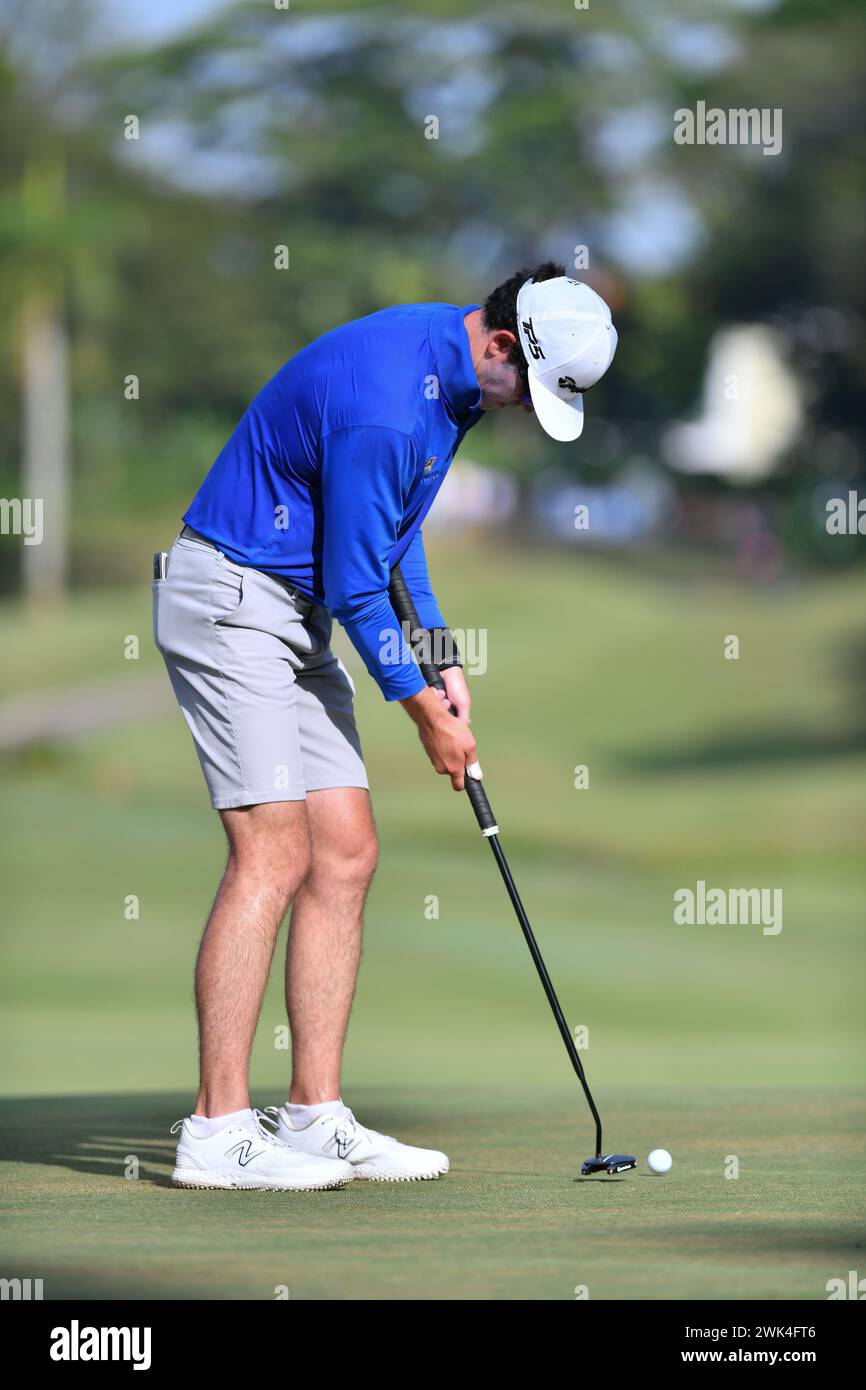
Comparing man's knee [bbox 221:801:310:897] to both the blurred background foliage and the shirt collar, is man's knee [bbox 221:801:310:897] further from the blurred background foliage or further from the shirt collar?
the blurred background foliage

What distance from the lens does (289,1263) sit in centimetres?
312

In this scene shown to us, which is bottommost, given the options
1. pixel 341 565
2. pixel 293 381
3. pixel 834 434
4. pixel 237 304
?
pixel 341 565

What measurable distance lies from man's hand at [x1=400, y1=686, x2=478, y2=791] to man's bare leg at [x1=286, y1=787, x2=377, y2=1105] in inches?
9.4

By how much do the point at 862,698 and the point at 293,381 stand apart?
26704 mm

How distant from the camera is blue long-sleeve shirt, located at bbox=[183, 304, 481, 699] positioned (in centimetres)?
395

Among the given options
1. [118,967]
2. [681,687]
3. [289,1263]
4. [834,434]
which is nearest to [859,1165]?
[289,1263]

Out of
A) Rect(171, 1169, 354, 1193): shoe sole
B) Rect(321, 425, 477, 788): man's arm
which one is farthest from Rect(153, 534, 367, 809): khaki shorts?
Rect(171, 1169, 354, 1193): shoe sole

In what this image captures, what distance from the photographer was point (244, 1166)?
3.97 meters

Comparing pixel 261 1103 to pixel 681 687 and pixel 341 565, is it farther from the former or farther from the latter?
pixel 681 687

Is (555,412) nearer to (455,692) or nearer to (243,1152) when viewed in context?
(455,692)

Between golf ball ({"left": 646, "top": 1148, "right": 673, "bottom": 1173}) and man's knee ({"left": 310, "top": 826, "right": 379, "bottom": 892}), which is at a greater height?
man's knee ({"left": 310, "top": 826, "right": 379, "bottom": 892})

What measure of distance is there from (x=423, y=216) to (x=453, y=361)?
39.2 m

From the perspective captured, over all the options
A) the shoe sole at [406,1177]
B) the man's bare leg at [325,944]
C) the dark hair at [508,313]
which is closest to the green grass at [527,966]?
the shoe sole at [406,1177]

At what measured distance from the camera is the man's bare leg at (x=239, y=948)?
4.02 m
